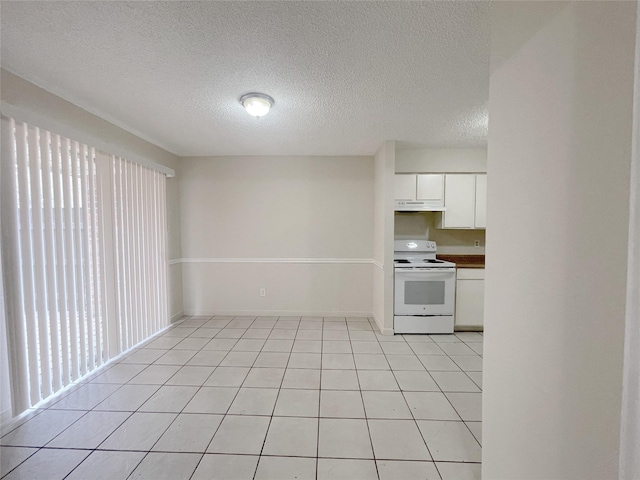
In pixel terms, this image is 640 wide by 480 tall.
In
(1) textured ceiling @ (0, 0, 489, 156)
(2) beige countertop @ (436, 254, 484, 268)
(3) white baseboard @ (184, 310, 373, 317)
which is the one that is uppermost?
(1) textured ceiling @ (0, 0, 489, 156)

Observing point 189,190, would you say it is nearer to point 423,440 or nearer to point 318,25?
point 318,25

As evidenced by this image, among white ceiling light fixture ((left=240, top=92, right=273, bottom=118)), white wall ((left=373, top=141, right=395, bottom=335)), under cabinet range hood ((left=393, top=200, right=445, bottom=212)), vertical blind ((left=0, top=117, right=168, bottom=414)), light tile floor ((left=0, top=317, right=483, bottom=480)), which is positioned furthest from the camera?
under cabinet range hood ((left=393, top=200, right=445, bottom=212))

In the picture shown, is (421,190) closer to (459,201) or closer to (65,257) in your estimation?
(459,201)

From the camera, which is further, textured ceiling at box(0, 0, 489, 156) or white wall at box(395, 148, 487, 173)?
white wall at box(395, 148, 487, 173)

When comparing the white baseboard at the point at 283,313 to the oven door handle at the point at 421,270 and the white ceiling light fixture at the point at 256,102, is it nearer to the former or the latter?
the oven door handle at the point at 421,270

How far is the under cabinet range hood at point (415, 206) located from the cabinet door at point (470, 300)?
3.36ft

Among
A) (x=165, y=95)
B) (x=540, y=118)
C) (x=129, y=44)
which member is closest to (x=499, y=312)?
(x=540, y=118)

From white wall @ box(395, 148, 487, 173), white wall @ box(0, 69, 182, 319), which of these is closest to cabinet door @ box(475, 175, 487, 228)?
white wall @ box(395, 148, 487, 173)

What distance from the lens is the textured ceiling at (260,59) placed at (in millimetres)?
1262

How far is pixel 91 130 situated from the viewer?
2.30 m

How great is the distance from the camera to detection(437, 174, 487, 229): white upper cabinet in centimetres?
338

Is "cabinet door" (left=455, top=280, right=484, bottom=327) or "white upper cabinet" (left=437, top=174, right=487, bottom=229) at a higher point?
"white upper cabinet" (left=437, top=174, right=487, bottom=229)

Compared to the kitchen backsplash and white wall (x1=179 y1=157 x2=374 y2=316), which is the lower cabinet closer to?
the kitchen backsplash

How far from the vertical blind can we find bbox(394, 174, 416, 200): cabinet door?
3.26 meters
